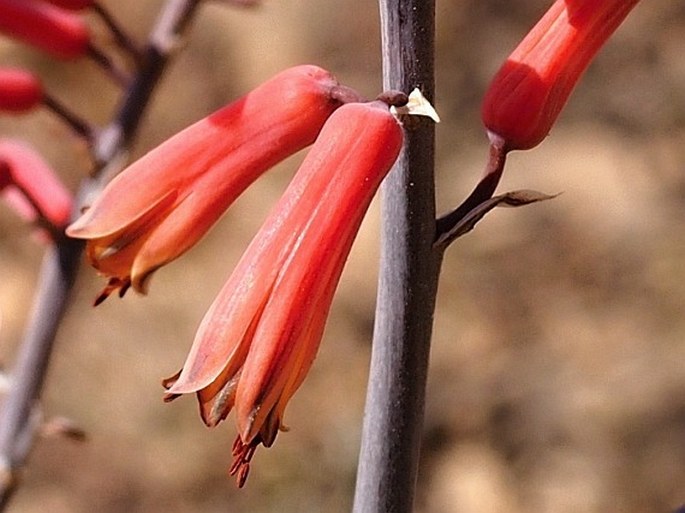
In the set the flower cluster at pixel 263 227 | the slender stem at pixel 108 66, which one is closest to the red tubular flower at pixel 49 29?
the slender stem at pixel 108 66

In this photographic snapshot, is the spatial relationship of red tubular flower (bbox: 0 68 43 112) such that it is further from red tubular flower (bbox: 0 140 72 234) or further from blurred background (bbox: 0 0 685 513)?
blurred background (bbox: 0 0 685 513)

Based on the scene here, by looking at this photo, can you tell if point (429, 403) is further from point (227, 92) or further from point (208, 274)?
point (227, 92)

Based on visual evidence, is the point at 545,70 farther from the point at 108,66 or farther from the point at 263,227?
the point at 108,66

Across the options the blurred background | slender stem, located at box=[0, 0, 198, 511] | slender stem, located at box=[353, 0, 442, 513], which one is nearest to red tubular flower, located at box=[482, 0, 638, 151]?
slender stem, located at box=[353, 0, 442, 513]

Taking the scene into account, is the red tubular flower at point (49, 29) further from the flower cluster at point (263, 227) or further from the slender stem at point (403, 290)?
the slender stem at point (403, 290)

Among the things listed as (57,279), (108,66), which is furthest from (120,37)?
(57,279)
